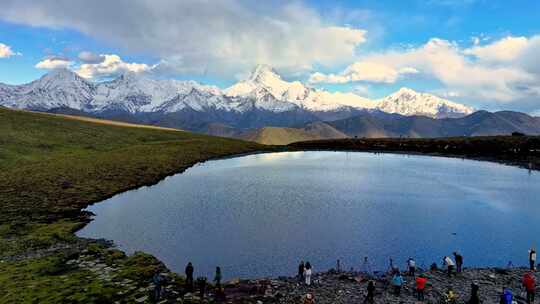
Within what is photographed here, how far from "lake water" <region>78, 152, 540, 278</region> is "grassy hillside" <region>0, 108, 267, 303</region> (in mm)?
5271

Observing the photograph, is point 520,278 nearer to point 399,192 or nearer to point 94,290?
point 94,290

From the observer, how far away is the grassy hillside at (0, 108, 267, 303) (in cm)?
4019

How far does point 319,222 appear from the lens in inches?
2729

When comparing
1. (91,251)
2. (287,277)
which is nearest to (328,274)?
(287,277)

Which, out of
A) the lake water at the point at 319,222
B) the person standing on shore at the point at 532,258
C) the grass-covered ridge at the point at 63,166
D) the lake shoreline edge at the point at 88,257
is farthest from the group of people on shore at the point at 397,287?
the grass-covered ridge at the point at 63,166

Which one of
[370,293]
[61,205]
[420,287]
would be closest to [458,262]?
[420,287]

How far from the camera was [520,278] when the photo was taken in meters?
43.1

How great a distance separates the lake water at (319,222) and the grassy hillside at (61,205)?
5.27 m

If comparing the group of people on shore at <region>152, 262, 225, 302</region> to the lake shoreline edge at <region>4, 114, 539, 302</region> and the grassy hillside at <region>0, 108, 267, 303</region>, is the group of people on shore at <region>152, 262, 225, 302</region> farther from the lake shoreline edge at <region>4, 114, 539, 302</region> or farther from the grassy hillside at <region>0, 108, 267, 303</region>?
the grassy hillside at <region>0, 108, 267, 303</region>

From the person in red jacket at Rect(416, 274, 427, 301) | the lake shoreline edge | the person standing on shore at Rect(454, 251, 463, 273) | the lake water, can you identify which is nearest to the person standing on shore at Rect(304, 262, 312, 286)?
the lake water

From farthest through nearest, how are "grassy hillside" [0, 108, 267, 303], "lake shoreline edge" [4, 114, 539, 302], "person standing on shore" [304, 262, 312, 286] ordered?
"lake shoreline edge" [4, 114, 539, 302], "person standing on shore" [304, 262, 312, 286], "grassy hillside" [0, 108, 267, 303]

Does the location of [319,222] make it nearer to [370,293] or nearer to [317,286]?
[317,286]

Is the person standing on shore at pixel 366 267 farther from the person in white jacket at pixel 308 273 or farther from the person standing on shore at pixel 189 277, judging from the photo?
the person standing on shore at pixel 189 277

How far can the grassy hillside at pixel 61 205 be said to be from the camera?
132ft
